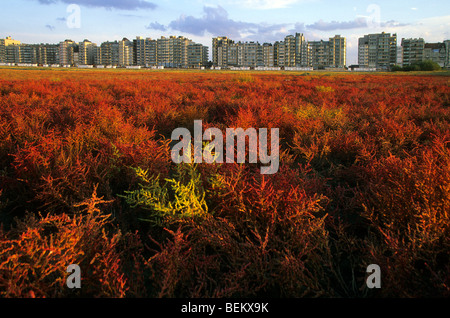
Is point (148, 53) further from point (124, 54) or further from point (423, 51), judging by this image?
point (423, 51)

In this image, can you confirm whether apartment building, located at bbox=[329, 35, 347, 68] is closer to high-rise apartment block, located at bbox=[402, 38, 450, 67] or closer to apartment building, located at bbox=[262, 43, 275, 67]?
high-rise apartment block, located at bbox=[402, 38, 450, 67]

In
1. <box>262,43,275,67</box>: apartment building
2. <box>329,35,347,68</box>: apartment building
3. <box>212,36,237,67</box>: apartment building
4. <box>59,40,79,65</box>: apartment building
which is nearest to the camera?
<box>329,35,347,68</box>: apartment building

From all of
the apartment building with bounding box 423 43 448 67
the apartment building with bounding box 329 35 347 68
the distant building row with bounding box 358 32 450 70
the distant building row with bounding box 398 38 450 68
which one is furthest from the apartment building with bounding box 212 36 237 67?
the apartment building with bounding box 423 43 448 67

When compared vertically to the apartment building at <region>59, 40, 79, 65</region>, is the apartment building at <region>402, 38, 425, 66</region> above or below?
below

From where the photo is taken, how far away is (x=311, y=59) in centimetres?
17125

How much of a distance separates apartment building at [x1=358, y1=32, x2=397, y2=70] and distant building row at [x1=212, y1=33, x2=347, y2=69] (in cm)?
1344

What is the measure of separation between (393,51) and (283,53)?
57931 millimetres

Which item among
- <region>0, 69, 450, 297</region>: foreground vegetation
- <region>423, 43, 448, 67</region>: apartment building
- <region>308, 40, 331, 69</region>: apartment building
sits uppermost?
<region>308, 40, 331, 69</region>: apartment building

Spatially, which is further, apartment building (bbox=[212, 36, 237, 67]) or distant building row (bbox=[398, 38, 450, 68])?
apartment building (bbox=[212, 36, 237, 67])

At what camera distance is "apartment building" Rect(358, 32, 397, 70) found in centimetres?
14475

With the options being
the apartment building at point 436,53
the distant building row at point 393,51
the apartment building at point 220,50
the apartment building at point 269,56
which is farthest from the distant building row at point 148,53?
the apartment building at point 436,53
